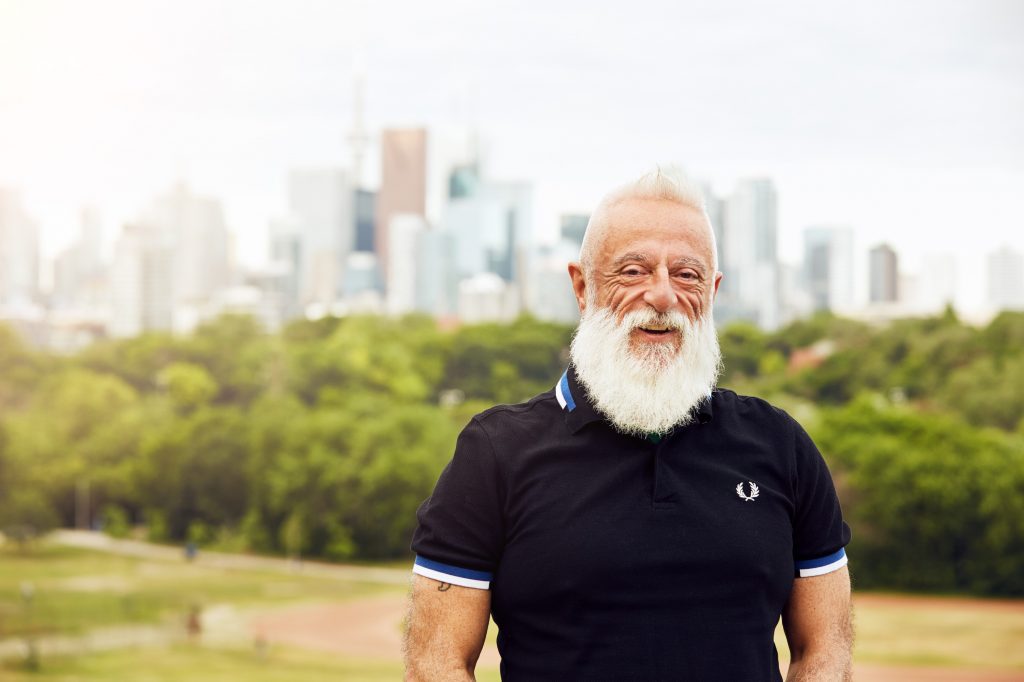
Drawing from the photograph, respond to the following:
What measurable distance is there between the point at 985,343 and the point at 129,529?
72.9ft

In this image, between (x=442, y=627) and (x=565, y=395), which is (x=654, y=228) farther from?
(x=442, y=627)

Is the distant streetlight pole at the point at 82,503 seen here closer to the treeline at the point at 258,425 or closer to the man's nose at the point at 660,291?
the treeline at the point at 258,425

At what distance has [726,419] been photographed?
1.32 meters

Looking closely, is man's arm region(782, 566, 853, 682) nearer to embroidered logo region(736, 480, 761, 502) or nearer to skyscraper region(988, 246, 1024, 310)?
embroidered logo region(736, 480, 761, 502)

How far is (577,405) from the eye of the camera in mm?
1295

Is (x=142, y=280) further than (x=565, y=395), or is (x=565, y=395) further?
(x=142, y=280)

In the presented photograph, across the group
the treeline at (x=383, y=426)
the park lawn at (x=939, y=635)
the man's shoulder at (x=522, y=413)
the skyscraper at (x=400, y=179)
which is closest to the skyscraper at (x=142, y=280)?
the treeline at (x=383, y=426)

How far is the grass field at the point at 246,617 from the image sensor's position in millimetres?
22844

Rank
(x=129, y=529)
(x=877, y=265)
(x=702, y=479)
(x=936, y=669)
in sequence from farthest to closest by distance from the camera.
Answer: (x=877, y=265)
(x=129, y=529)
(x=936, y=669)
(x=702, y=479)

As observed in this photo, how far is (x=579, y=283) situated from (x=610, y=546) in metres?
0.34

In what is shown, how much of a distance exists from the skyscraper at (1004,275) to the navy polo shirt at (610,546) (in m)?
37.9

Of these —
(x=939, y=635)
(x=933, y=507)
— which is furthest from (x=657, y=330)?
(x=939, y=635)

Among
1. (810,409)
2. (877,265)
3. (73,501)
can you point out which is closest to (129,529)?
(73,501)

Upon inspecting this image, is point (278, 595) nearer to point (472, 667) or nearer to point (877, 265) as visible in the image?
point (877, 265)
